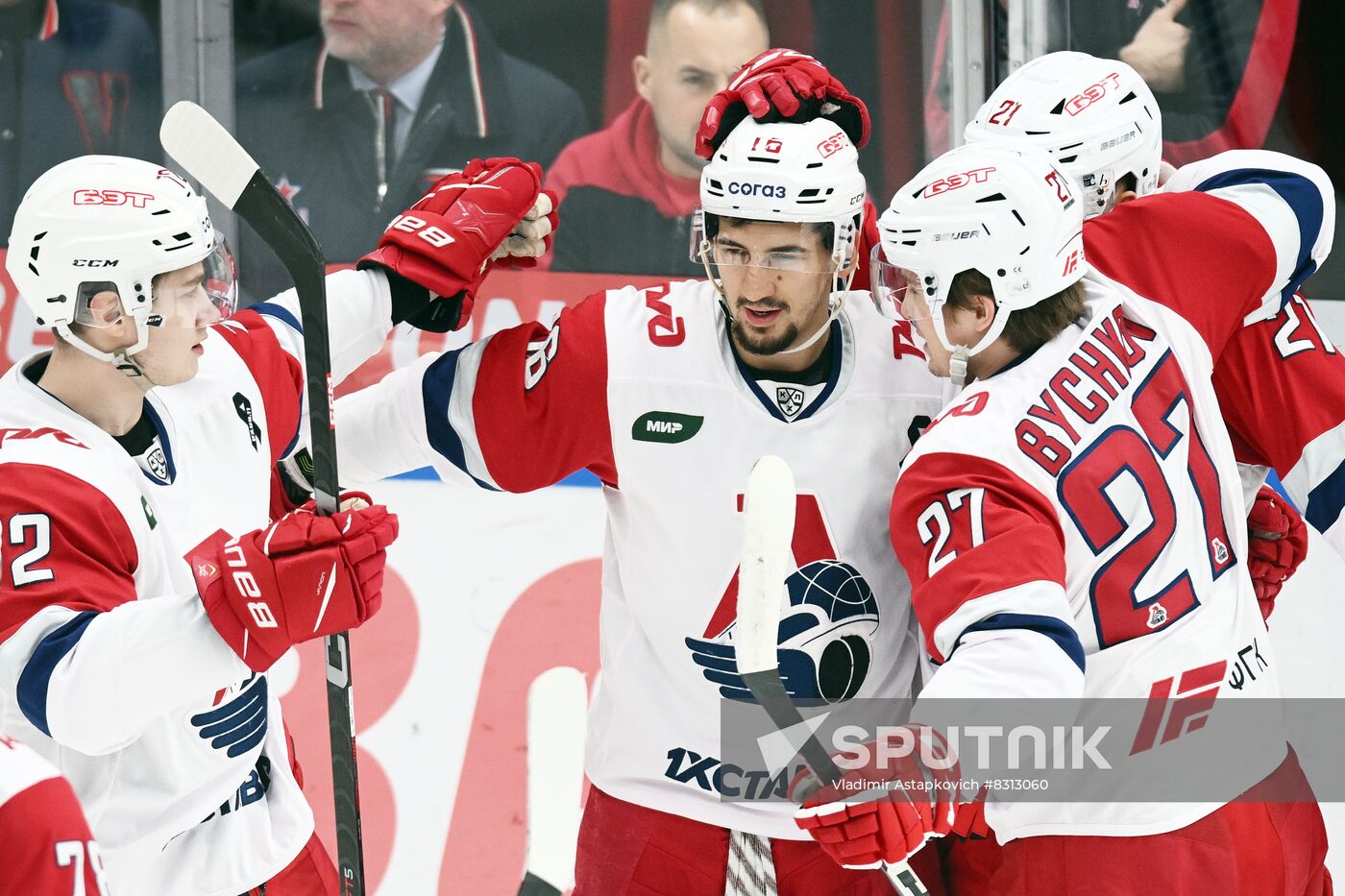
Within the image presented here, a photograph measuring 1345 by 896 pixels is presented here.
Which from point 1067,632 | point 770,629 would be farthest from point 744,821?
point 1067,632

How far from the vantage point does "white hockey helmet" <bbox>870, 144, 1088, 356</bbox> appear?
2119mm

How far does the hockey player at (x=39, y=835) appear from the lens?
1.46 meters

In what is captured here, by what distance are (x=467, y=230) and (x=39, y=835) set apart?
51.3 inches

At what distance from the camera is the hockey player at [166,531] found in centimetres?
201

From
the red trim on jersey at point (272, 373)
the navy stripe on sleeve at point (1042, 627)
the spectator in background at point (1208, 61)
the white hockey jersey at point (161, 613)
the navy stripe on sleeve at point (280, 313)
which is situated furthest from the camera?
the spectator in background at point (1208, 61)

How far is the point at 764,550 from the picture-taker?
194 centimetres

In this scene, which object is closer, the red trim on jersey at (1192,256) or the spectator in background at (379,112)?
the red trim on jersey at (1192,256)

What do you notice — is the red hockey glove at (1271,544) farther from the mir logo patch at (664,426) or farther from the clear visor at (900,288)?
the mir logo patch at (664,426)

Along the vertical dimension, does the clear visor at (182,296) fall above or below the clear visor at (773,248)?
below

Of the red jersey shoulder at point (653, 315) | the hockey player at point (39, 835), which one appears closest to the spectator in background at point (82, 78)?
the red jersey shoulder at point (653, 315)

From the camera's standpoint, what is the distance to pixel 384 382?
2.62 m

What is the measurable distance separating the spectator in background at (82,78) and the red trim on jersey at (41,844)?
3.08m

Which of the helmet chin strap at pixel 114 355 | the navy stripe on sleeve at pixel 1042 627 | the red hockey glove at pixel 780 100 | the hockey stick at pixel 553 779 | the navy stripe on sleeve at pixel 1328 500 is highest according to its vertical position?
the red hockey glove at pixel 780 100

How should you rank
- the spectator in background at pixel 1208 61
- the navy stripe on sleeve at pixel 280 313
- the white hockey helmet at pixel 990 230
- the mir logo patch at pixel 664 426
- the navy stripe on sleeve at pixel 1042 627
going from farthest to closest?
the spectator in background at pixel 1208 61
the navy stripe on sleeve at pixel 280 313
the mir logo patch at pixel 664 426
the white hockey helmet at pixel 990 230
the navy stripe on sleeve at pixel 1042 627
